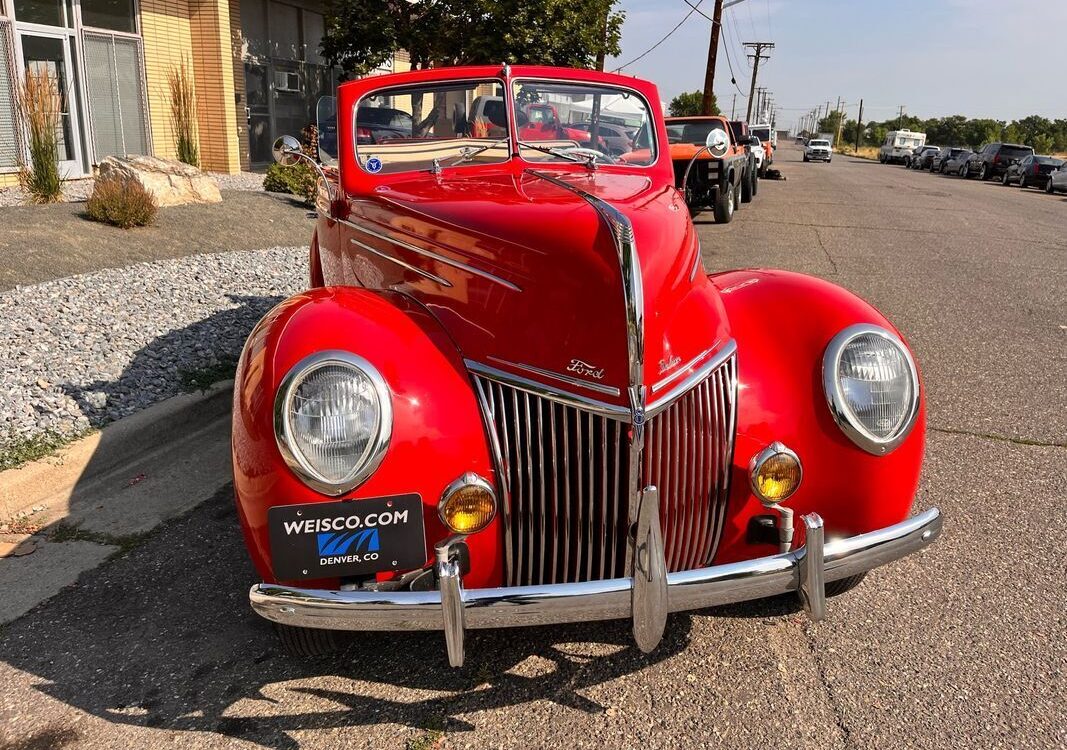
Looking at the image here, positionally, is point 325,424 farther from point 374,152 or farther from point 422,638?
point 374,152

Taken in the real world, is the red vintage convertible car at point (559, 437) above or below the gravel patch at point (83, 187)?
below

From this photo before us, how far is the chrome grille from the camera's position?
86.4 inches

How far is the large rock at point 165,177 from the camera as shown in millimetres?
8812

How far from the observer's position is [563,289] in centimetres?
226

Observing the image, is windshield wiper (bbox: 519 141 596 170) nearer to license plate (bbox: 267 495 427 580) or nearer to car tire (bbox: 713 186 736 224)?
license plate (bbox: 267 495 427 580)

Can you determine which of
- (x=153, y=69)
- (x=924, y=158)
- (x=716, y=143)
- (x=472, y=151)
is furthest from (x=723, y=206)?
(x=924, y=158)

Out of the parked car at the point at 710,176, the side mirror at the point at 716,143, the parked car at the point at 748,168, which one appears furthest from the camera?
the parked car at the point at 748,168

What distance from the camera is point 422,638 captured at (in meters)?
2.61

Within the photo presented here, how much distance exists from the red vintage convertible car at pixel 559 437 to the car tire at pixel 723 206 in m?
10.6

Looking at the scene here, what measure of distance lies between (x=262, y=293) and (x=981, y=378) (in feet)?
17.1

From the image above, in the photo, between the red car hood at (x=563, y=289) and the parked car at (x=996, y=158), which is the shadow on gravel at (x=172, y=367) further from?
the parked car at (x=996, y=158)

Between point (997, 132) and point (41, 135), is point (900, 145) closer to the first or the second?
point (997, 132)

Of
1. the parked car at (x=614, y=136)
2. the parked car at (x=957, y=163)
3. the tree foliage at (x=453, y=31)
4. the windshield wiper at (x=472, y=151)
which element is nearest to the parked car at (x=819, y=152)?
the parked car at (x=957, y=163)

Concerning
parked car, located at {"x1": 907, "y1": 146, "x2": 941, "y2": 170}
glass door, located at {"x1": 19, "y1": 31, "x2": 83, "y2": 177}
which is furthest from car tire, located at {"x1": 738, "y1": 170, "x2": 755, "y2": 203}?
parked car, located at {"x1": 907, "y1": 146, "x2": 941, "y2": 170}
